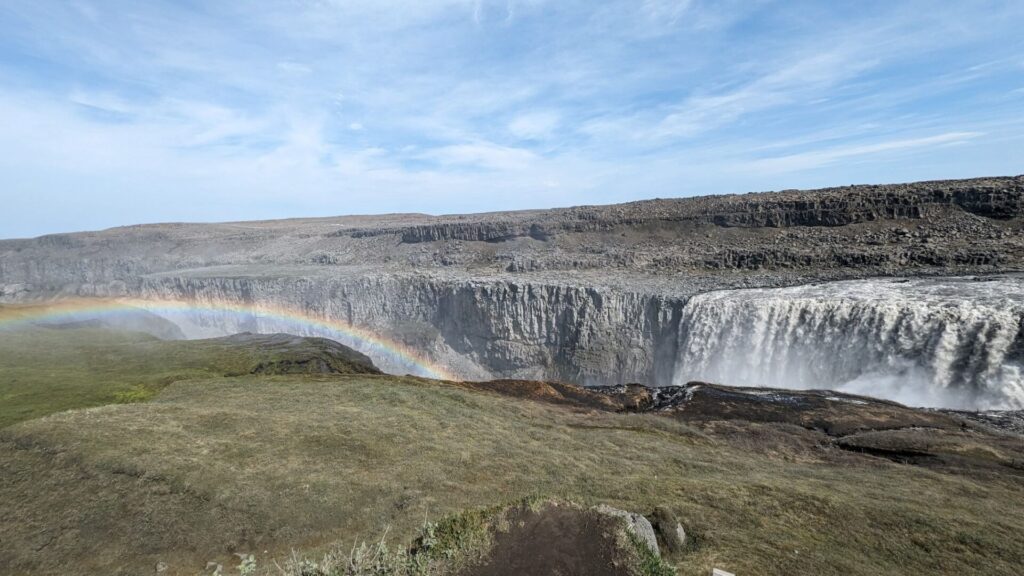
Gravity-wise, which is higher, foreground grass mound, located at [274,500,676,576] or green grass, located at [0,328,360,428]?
foreground grass mound, located at [274,500,676,576]

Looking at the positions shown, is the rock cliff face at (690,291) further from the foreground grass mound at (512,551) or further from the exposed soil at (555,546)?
the exposed soil at (555,546)

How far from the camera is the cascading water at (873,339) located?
27.4 metres

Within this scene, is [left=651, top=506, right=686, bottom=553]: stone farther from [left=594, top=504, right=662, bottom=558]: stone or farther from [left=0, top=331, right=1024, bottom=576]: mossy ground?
[left=594, top=504, right=662, bottom=558]: stone

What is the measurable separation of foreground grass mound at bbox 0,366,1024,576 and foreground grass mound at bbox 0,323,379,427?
800 cm

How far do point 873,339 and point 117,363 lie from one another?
52.3m

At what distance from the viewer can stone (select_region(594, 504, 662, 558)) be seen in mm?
10039

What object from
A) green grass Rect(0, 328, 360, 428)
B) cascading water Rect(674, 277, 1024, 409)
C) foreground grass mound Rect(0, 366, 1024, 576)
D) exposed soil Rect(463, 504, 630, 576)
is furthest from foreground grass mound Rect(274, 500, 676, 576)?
cascading water Rect(674, 277, 1024, 409)

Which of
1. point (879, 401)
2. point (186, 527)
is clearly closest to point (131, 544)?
point (186, 527)

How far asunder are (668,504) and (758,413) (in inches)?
592

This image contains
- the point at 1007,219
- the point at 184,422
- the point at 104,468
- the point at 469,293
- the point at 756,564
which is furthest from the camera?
the point at 469,293

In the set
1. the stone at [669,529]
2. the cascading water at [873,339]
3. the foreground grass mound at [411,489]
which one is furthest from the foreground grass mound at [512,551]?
Result: the cascading water at [873,339]

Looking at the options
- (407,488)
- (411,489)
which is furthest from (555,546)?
(407,488)

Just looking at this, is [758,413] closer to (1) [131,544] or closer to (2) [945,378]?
(2) [945,378]

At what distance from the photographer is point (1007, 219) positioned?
138 ft
